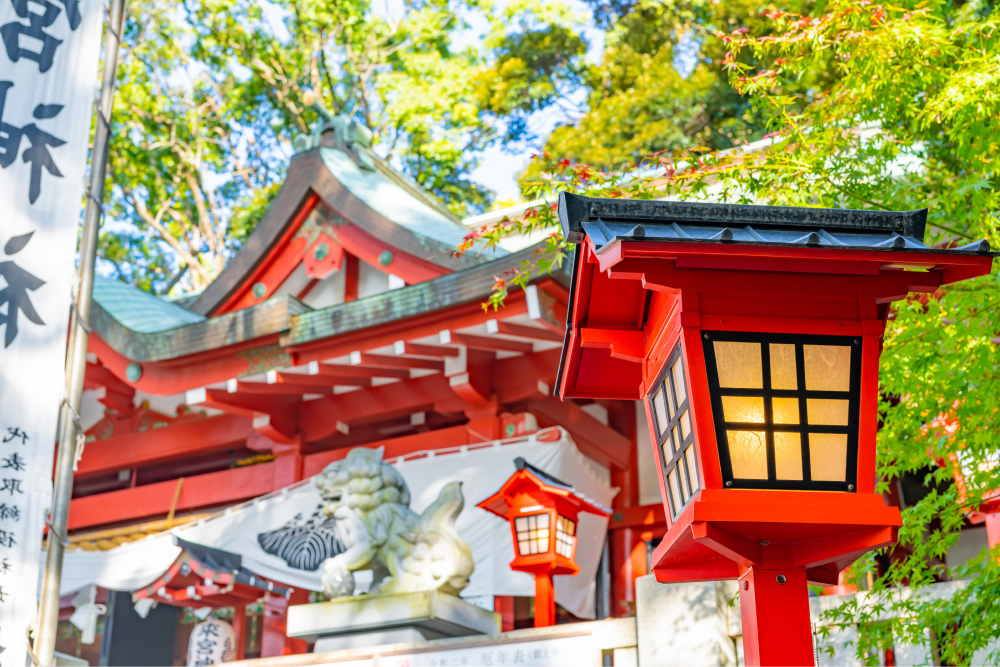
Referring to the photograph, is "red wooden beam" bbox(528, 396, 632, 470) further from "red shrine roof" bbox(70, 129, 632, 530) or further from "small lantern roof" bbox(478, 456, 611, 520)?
"small lantern roof" bbox(478, 456, 611, 520)

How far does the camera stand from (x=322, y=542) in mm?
8109

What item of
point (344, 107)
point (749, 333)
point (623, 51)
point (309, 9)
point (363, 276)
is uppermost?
point (309, 9)

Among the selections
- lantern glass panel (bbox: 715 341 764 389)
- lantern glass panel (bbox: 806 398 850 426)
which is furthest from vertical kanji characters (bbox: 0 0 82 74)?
lantern glass panel (bbox: 806 398 850 426)

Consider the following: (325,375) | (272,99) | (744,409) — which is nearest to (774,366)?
(744,409)

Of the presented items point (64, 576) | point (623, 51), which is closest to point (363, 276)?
point (64, 576)

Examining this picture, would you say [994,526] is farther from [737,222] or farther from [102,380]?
[102,380]

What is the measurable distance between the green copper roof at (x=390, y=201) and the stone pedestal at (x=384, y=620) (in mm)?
3292

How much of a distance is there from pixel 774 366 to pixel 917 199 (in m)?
2.83

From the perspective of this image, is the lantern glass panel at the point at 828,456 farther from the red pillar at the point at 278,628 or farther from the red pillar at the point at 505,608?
the red pillar at the point at 278,628

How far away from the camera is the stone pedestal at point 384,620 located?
5617 mm

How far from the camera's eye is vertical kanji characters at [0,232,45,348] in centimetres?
477

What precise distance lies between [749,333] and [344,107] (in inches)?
386

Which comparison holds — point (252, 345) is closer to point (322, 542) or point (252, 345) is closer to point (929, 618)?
point (322, 542)

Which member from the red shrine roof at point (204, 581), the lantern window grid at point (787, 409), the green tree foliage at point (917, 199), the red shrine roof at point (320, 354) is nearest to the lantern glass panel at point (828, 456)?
the lantern window grid at point (787, 409)
